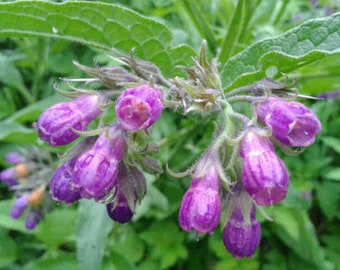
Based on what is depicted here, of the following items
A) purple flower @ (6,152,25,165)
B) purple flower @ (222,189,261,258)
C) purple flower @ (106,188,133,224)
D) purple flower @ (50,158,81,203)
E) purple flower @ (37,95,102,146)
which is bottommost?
purple flower @ (6,152,25,165)

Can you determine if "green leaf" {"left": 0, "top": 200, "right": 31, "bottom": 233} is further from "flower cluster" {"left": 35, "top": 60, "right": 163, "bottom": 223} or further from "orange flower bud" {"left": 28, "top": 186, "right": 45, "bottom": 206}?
"flower cluster" {"left": 35, "top": 60, "right": 163, "bottom": 223}

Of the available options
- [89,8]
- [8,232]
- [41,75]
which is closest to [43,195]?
[8,232]

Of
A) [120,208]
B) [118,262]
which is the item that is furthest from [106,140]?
[118,262]

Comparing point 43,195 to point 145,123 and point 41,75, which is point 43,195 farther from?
point 145,123

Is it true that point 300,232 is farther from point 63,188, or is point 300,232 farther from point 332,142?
point 63,188

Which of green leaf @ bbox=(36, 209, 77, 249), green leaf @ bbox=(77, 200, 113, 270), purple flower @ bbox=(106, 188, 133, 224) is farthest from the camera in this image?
green leaf @ bbox=(36, 209, 77, 249)

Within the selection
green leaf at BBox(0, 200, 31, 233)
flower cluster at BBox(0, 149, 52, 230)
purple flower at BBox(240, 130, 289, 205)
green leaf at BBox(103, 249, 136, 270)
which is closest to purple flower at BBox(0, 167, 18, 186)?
flower cluster at BBox(0, 149, 52, 230)

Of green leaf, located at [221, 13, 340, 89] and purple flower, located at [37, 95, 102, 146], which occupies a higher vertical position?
purple flower, located at [37, 95, 102, 146]
